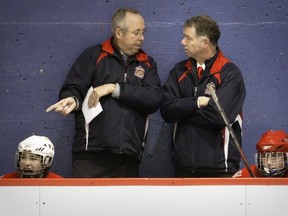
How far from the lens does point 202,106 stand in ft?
12.2

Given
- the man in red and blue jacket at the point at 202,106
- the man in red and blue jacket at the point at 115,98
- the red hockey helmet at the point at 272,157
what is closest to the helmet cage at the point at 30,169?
the man in red and blue jacket at the point at 115,98

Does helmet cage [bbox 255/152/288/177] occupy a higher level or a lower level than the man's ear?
lower

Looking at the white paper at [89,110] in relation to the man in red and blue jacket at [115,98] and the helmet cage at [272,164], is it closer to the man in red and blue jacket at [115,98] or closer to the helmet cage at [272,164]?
the man in red and blue jacket at [115,98]

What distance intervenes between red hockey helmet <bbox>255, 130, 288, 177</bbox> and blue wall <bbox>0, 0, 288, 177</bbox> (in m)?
0.88

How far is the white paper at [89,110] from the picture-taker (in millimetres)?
3818

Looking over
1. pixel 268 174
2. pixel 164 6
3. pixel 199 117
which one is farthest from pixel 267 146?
pixel 164 6

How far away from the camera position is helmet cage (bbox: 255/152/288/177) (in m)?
3.48

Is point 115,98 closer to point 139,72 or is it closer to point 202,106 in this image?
point 139,72

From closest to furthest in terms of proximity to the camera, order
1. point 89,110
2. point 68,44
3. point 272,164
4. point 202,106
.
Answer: point 272,164
point 202,106
point 89,110
point 68,44

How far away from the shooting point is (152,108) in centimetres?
385

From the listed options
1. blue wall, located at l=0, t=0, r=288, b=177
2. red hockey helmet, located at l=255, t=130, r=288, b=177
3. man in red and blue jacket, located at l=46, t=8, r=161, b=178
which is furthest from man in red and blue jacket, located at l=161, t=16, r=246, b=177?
blue wall, located at l=0, t=0, r=288, b=177

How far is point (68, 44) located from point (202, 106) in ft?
3.59

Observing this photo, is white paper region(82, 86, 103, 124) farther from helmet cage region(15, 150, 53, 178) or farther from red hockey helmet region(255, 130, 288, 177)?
red hockey helmet region(255, 130, 288, 177)

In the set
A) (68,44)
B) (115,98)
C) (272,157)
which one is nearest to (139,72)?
(115,98)
